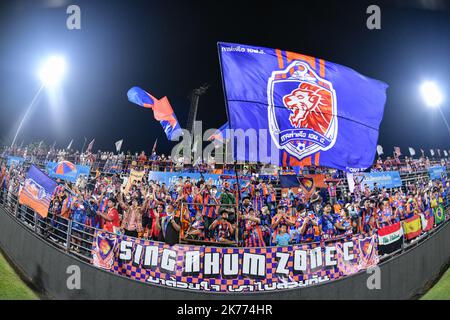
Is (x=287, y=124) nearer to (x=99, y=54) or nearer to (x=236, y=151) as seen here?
(x=236, y=151)

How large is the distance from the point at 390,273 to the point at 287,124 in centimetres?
418

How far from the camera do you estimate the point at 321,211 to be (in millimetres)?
7918

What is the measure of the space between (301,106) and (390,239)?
4.14 m

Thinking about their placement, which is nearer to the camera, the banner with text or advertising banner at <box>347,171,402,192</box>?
the banner with text

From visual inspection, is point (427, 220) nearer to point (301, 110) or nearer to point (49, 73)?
point (301, 110)

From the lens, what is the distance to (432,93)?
41.9 feet

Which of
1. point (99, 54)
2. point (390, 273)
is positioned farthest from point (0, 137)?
point (390, 273)

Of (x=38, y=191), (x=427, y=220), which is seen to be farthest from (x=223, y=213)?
(x=427, y=220)

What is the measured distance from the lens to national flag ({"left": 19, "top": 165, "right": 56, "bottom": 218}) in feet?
23.1

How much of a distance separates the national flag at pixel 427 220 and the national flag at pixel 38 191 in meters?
9.58

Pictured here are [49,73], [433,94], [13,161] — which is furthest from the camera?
[433,94]

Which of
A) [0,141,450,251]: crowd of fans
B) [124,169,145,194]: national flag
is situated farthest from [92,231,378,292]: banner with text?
[124,169,145,194]: national flag

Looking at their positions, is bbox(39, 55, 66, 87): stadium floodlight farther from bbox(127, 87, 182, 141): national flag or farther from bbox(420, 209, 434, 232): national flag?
bbox(420, 209, 434, 232): national flag

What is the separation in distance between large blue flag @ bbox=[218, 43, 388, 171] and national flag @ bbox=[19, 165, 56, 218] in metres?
4.61
